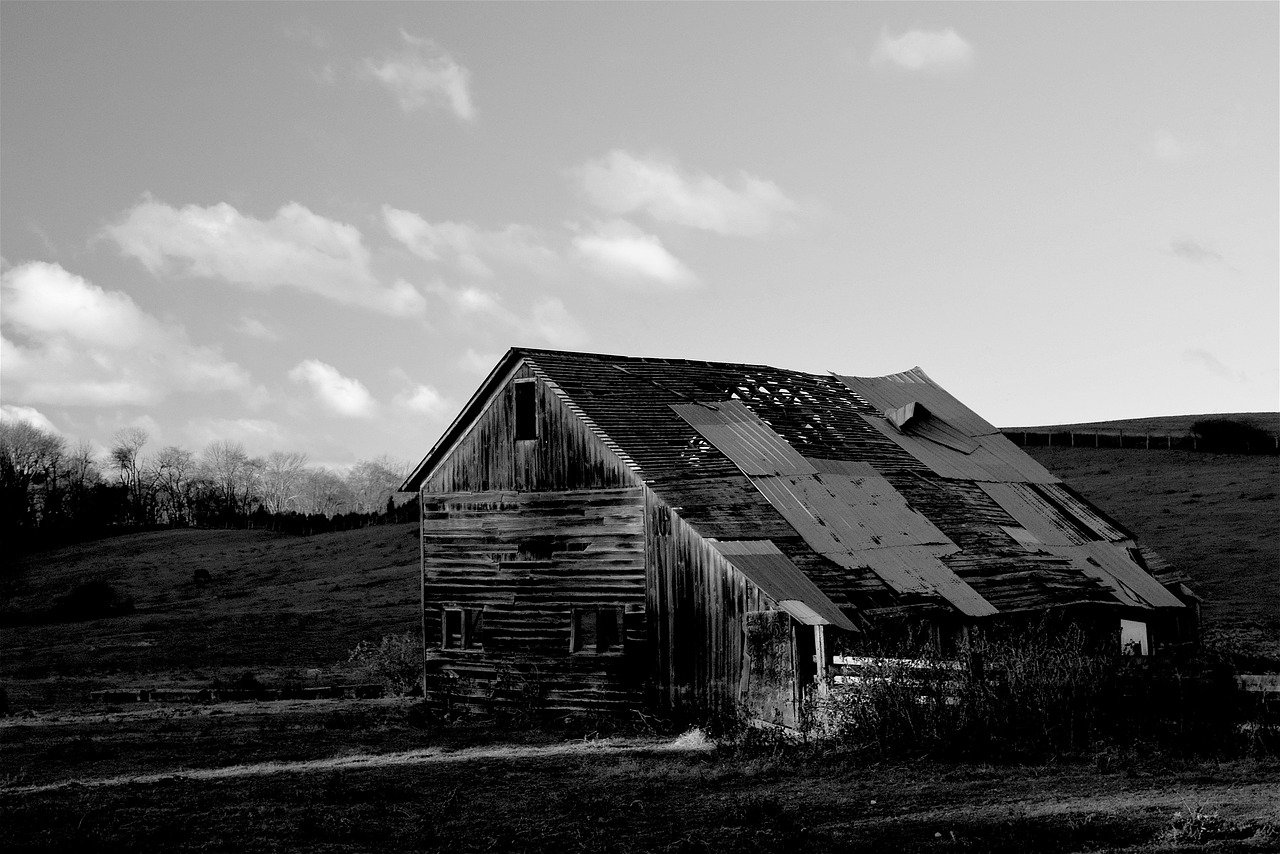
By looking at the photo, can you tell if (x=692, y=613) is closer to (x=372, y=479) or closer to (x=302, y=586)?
(x=302, y=586)

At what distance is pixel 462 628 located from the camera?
24031mm

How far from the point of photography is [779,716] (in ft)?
62.1

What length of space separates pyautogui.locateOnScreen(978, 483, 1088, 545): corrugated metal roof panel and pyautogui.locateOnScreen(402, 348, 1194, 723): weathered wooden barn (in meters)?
0.08

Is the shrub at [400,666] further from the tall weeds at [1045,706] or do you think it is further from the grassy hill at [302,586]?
the tall weeds at [1045,706]

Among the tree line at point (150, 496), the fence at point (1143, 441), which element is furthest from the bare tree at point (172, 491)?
the fence at point (1143, 441)

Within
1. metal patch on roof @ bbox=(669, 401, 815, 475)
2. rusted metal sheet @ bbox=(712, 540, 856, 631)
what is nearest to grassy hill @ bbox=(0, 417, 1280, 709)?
metal patch on roof @ bbox=(669, 401, 815, 475)

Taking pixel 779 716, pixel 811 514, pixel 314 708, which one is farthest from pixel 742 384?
pixel 314 708

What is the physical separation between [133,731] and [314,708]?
446 centimetres

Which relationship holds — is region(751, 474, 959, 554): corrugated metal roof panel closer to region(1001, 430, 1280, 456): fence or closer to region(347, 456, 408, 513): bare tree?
region(1001, 430, 1280, 456): fence

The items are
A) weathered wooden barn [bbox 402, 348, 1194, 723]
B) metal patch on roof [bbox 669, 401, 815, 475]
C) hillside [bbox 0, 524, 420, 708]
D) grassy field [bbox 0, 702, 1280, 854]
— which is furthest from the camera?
hillside [bbox 0, 524, 420, 708]

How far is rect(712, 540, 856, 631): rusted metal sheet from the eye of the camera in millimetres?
18844

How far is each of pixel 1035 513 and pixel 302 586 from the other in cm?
3769

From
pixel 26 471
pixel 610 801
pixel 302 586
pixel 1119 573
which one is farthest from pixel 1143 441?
pixel 26 471

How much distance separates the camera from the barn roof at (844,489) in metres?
21.5
